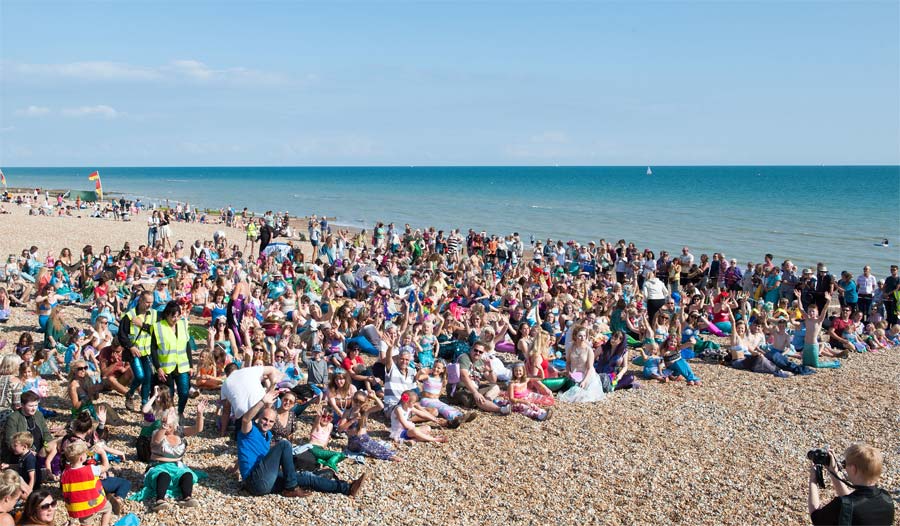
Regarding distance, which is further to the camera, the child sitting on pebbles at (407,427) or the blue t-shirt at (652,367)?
the blue t-shirt at (652,367)

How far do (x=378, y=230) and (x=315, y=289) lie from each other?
9.50 meters

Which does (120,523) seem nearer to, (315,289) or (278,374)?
(278,374)

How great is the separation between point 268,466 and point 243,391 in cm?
101

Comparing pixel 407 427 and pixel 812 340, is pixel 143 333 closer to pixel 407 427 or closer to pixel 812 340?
pixel 407 427

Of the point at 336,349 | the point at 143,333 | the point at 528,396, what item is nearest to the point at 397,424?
the point at 528,396

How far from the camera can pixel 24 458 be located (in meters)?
5.85

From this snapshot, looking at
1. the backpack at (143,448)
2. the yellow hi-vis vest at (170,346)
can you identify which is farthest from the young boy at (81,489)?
the yellow hi-vis vest at (170,346)

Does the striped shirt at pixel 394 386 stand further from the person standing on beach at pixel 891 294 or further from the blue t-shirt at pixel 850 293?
the person standing on beach at pixel 891 294

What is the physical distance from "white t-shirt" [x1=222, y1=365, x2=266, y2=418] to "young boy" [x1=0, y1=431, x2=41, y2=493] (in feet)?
5.70

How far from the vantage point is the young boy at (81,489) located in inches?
215

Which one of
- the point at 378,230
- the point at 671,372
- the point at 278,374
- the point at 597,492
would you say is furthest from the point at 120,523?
the point at 378,230

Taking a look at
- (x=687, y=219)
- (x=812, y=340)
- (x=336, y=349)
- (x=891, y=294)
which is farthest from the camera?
(x=687, y=219)

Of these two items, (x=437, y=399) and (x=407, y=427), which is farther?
(x=437, y=399)

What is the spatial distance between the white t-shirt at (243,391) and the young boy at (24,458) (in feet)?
5.70
